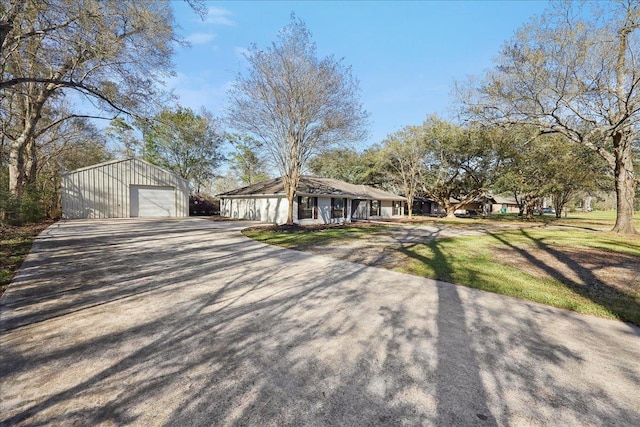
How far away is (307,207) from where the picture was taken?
2069 cm

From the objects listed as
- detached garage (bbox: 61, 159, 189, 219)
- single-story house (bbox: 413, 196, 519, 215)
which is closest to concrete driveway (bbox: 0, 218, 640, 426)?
detached garage (bbox: 61, 159, 189, 219)

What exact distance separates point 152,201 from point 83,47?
17208 millimetres

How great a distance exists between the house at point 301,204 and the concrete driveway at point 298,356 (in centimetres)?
1445

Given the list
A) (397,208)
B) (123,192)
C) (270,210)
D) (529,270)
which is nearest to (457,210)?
(397,208)

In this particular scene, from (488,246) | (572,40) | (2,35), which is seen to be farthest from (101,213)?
(572,40)

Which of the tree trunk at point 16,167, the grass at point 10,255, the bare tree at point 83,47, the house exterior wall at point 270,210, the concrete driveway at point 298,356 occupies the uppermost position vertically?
the bare tree at point 83,47

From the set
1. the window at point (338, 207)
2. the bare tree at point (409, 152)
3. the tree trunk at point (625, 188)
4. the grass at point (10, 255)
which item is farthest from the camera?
the bare tree at point (409, 152)

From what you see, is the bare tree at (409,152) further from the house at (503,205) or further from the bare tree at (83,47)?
the house at (503,205)

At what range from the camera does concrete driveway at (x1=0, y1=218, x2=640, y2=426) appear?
2.23 m

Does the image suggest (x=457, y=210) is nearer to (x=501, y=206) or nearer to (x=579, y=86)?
(x=501, y=206)

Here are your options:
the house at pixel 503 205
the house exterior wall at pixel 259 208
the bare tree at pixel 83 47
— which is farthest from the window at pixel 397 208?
the house at pixel 503 205

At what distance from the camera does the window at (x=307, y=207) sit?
20.2 m

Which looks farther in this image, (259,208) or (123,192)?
(259,208)

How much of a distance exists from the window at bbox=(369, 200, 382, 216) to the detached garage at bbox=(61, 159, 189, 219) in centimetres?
1763
